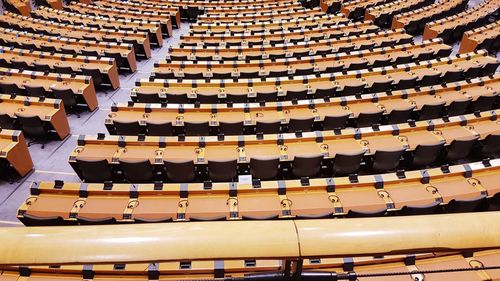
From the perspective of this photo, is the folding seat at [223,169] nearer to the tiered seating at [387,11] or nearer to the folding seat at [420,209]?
the folding seat at [420,209]

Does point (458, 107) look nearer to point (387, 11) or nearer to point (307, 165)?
point (307, 165)

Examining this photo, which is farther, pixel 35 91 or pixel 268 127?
pixel 35 91

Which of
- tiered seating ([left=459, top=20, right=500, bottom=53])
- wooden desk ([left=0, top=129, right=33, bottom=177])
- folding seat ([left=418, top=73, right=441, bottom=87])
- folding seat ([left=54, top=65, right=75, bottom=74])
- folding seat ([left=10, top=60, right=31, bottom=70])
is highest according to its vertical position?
tiered seating ([left=459, top=20, right=500, bottom=53])

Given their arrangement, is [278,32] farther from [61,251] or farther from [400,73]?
[61,251]

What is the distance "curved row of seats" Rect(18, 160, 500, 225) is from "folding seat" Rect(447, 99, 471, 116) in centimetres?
201

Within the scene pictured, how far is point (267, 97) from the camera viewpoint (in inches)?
299

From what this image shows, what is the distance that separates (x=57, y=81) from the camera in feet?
27.1

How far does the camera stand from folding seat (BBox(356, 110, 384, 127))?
21.6ft

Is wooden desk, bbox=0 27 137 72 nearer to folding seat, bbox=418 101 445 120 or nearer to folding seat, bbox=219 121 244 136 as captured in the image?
folding seat, bbox=219 121 244 136

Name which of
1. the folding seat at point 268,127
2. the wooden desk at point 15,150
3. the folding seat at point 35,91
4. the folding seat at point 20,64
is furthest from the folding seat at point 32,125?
the folding seat at point 268,127

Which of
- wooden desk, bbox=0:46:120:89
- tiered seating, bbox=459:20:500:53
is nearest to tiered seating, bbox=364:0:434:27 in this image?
tiered seating, bbox=459:20:500:53

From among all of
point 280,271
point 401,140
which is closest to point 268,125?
point 401,140

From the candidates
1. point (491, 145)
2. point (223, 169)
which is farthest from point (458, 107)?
point (223, 169)

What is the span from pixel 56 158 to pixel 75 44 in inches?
202
